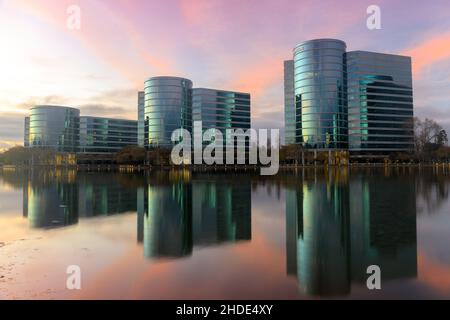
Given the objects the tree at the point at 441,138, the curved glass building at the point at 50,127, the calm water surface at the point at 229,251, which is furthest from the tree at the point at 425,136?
the curved glass building at the point at 50,127

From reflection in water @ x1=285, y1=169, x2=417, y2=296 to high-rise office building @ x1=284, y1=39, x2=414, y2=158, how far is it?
421 feet

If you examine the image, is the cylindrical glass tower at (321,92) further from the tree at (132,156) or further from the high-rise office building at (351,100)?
the tree at (132,156)

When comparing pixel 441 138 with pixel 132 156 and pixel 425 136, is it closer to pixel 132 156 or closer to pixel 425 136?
pixel 425 136

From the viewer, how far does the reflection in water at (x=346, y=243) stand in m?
10.6

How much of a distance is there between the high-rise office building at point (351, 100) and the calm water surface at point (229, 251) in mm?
127708

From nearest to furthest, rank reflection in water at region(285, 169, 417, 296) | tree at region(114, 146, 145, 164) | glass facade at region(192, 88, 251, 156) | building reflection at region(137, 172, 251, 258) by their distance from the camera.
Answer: reflection in water at region(285, 169, 417, 296) → building reflection at region(137, 172, 251, 258) → tree at region(114, 146, 145, 164) → glass facade at region(192, 88, 251, 156)

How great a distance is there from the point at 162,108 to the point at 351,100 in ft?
284

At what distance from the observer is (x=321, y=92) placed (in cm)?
14550

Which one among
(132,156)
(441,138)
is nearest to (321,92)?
(441,138)

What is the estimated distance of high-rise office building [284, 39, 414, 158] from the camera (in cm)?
14500

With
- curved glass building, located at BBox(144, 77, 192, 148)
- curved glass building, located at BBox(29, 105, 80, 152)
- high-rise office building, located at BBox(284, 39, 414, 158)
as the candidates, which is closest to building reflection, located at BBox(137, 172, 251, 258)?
high-rise office building, located at BBox(284, 39, 414, 158)
